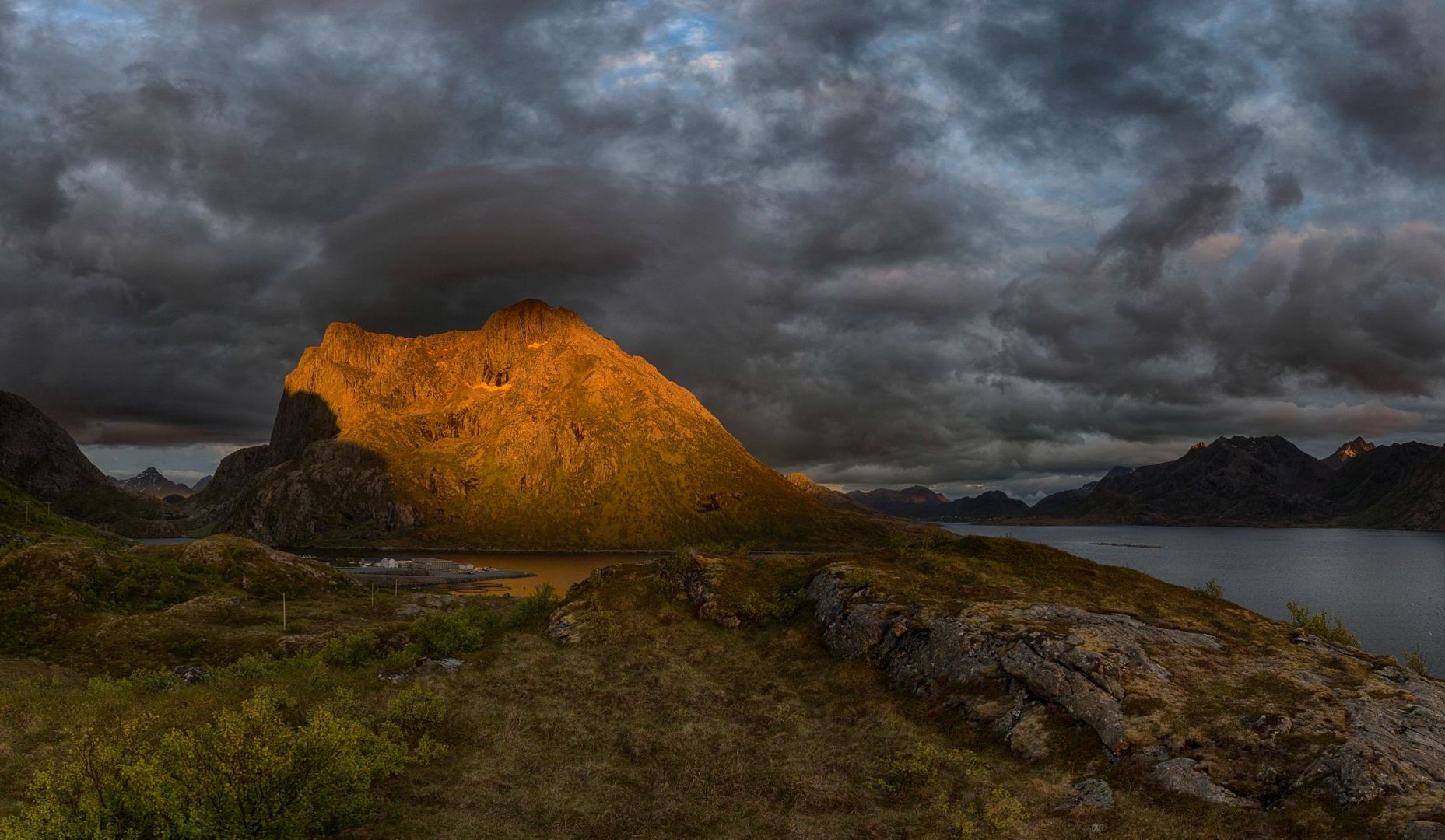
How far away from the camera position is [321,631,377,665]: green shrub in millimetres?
36500

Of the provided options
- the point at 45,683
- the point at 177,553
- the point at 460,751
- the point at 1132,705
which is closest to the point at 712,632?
the point at 460,751

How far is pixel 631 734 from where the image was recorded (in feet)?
90.2

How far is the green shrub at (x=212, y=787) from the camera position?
13.8m

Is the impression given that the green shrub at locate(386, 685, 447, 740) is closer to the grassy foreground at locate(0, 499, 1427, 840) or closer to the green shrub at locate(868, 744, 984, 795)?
the grassy foreground at locate(0, 499, 1427, 840)

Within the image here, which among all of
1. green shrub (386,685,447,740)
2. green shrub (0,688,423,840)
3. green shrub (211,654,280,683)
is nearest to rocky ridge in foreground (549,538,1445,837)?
green shrub (386,685,447,740)

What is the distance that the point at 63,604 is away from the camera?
61.8 metres

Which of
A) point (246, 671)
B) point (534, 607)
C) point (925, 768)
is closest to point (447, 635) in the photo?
point (534, 607)

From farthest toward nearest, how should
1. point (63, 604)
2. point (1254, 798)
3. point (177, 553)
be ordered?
point (177, 553) → point (63, 604) → point (1254, 798)

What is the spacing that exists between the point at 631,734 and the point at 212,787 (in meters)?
15.3

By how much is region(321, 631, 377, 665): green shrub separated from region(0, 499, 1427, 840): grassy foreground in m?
0.13

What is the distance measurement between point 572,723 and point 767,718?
27.0ft

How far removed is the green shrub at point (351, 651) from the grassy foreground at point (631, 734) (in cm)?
13

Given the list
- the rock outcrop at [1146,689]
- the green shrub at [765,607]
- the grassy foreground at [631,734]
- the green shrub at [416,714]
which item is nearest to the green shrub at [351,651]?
the grassy foreground at [631,734]

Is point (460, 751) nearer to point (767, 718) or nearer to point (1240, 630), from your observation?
point (767, 718)
